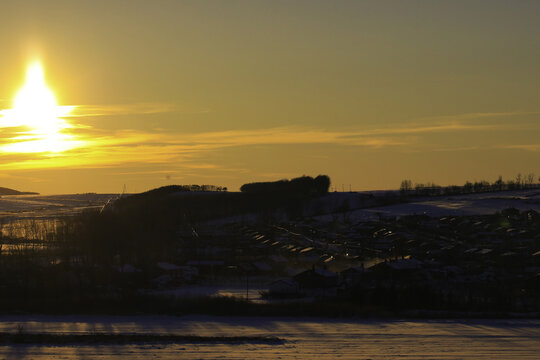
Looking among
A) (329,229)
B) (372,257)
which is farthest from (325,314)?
(329,229)

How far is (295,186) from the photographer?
107188 millimetres

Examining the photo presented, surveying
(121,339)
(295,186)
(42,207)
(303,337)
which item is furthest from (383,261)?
(42,207)

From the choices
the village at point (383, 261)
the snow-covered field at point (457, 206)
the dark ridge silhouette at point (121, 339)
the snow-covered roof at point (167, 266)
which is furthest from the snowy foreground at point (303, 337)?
the snow-covered field at point (457, 206)

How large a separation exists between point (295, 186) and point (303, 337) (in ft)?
281

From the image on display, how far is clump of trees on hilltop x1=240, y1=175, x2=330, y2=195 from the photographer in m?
105

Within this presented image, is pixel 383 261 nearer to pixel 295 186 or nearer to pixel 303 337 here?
pixel 303 337

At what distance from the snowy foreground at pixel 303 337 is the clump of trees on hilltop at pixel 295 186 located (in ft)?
257

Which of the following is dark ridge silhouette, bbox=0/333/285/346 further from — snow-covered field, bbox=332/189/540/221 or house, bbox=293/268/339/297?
snow-covered field, bbox=332/189/540/221

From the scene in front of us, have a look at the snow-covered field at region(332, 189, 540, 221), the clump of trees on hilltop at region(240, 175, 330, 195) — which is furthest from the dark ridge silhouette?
the clump of trees on hilltop at region(240, 175, 330, 195)

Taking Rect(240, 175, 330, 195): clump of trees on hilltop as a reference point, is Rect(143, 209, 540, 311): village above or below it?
below

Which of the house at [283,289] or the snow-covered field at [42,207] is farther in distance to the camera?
the snow-covered field at [42,207]

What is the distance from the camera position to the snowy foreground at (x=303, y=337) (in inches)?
752

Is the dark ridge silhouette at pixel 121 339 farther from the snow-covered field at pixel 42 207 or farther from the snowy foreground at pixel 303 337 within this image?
the snow-covered field at pixel 42 207

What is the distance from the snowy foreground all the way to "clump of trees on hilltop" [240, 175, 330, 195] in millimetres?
78470
